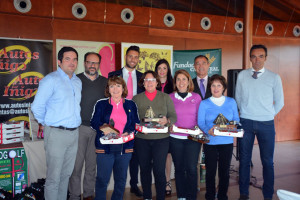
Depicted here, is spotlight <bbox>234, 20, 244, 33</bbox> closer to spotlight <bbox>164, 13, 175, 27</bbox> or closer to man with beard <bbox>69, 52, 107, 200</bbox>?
spotlight <bbox>164, 13, 175, 27</bbox>

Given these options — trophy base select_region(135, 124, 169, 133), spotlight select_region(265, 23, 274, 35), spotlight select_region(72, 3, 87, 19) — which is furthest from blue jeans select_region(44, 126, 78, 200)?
spotlight select_region(265, 23, 274, 35)

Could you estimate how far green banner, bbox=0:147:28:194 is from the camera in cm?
333

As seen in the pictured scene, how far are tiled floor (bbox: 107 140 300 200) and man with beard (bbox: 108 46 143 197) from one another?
180 millimetres

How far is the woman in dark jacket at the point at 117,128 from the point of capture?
273cm

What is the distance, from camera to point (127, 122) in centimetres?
278

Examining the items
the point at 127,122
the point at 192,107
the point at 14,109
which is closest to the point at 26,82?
the point at 14,109

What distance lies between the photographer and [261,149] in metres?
3.30

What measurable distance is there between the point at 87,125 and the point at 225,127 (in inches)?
61.8

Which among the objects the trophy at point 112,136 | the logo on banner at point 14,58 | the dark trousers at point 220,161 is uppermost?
the logo on banner at point 14,58

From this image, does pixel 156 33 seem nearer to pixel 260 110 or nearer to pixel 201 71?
pixel 201 71

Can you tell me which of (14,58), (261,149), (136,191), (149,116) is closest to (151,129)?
(149,116)

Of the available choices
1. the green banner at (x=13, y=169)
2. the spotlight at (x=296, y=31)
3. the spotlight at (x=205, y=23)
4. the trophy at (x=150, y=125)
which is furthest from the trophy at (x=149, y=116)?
the spotlight at (x=296, y=31)

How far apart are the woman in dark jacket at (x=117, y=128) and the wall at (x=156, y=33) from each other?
128 inches

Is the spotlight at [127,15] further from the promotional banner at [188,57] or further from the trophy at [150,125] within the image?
the trophy at [150,125]
